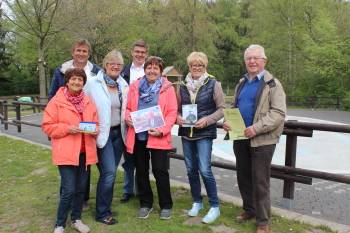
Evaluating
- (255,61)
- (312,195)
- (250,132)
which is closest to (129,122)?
(250,132)

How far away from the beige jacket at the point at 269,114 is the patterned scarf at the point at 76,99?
1769 mm

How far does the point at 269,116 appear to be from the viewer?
427 centimetres

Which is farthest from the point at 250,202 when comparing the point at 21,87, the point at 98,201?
the point at 21,87

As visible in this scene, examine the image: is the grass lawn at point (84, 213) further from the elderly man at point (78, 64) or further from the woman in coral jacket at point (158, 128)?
the elderly man at point (78, 64)

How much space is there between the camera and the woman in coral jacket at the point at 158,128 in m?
4.72

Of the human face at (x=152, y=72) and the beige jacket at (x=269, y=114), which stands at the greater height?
the human face at (x=152, y=72)

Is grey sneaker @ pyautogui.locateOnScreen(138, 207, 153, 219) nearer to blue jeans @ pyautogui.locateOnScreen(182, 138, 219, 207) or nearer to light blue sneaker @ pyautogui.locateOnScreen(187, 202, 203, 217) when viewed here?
light blue sneaker @ pyautogui.locateOnScreen(187, 202, 203, 217)

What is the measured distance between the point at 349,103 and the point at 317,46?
5491 mm

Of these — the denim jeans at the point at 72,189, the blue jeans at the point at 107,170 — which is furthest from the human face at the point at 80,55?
the denim jeans at the point at 72,189

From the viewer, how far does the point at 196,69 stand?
15.4 feet

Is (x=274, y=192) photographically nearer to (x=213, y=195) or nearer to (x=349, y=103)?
(x=213, y=195)

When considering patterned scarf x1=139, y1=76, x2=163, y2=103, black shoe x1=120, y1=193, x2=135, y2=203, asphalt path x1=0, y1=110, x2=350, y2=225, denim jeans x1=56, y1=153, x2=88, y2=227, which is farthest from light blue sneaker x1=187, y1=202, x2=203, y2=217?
patterned scarf x1=139, y1=76, x2=163, y2=103

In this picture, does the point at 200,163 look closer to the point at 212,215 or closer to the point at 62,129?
the point at 212,215

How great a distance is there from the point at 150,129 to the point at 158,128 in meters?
0.09
